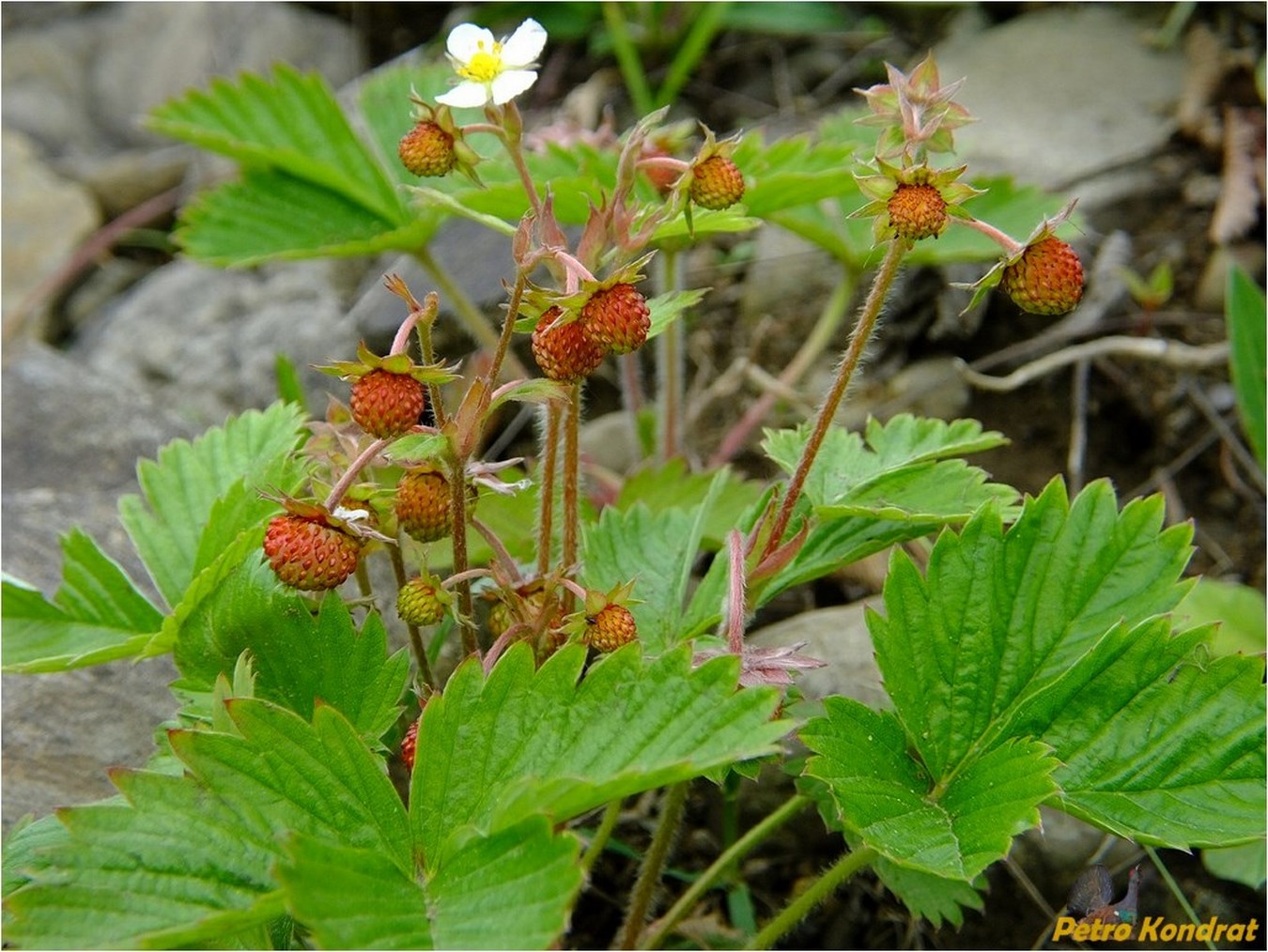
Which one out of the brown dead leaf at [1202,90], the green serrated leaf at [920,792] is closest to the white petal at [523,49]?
the green serrated leaf at [920,792]

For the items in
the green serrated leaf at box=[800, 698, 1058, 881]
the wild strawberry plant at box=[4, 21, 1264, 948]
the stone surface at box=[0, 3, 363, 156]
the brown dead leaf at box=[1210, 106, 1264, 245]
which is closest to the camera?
the wild strawberry plant at box=[4, 21, 1264, 948]

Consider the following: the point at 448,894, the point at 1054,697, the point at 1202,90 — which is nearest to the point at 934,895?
the point at 1054,697

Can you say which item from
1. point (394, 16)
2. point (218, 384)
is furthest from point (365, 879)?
point (394, 16)

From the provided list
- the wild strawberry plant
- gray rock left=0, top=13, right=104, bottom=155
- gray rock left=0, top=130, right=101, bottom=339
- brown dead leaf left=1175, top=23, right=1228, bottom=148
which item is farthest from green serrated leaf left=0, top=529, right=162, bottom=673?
gray rock left=0, top=13, right=104, bottom=155

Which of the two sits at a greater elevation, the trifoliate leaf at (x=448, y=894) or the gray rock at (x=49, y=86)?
the gray rock at (x=49, y=86)

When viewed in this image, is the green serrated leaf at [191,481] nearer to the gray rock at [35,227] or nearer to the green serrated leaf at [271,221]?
the green serrated leaf at [271,221]

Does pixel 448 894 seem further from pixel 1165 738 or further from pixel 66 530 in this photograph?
pixel 66 530

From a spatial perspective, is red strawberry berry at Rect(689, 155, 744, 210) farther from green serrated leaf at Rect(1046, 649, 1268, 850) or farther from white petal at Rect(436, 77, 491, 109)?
green serrated leaf at Rect(1046, 649, 1268, 850)
